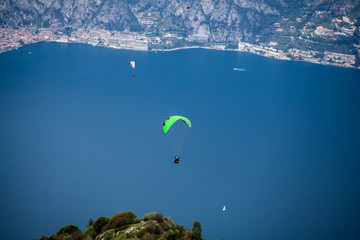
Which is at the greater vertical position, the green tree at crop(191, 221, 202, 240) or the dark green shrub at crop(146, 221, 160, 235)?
the dark green shrub at crop(146, 221, 160, 235)

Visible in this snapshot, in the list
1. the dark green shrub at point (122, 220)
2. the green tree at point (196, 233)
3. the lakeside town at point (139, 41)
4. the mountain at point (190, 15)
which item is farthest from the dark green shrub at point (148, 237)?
the mountain at point (190, 15)

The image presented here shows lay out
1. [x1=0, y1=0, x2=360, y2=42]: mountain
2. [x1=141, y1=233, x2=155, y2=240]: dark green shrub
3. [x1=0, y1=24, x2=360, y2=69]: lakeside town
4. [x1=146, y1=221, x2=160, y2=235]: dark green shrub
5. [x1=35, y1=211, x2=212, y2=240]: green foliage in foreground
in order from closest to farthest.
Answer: [x1=141, y1=233, x2=155, y2=240]: dark green shrub
[x1=35, y1=211, x2=212, y2=240]: green foliage in foreground
[x1=146, y1=221, x2=160, y2=235]: dark green shrub
[x1=0, y1=24, x2=360, y2=69]: lakeside town
[x1=0, y1=0, x2=360, y2=42]: mountain

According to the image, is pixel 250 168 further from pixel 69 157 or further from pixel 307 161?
pixel 69 157

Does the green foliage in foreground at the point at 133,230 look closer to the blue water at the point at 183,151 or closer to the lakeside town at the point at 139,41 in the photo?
the blue water at the point at 183,151

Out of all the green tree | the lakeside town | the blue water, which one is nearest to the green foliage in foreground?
the green tree

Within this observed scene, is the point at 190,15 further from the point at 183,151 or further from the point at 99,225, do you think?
the point at 99,225

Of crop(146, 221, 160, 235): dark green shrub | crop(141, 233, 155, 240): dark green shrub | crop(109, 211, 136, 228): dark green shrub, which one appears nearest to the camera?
crop(141, 233, 155, 240): dark green shrub

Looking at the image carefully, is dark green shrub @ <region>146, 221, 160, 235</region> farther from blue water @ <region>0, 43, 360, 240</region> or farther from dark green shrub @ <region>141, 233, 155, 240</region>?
blue water @ <region>0, 43, 360, 240</region>

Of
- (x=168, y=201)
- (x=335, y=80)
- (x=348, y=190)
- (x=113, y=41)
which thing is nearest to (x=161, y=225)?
(x=168, y=201)
